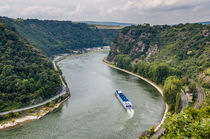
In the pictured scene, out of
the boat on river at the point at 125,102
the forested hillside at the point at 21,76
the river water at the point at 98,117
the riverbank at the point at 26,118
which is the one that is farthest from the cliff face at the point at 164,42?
the riverbank at the point at 26,118

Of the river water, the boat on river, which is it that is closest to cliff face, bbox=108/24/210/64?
the river water

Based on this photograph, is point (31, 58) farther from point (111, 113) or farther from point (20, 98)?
point (111, 113)

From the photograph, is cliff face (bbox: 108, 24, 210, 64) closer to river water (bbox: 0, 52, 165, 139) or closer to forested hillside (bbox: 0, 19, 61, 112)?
river water (bbox: 0, 52, 165, 139)

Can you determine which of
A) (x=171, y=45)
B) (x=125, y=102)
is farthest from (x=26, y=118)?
(x=171, y=45)

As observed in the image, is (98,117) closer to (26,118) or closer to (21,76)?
(26,118)

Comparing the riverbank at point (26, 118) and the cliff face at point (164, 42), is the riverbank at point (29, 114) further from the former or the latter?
the cliff face at point (164, 42)

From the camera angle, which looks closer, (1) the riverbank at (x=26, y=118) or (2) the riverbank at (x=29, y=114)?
(1) the riverbank at (x=26, y=118)
